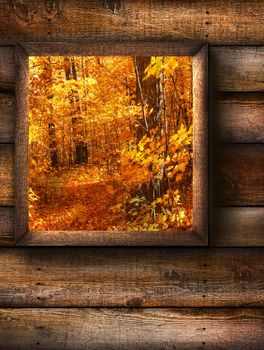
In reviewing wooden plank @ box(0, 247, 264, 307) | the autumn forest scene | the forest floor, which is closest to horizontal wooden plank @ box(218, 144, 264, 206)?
wooden plank @ box(0, 247, 264, 307)

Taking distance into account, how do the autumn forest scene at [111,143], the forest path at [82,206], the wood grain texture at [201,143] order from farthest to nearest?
the forest path at [82,206] → the autumn forest scene at [111,143] → the wood grain texture at [201,143]

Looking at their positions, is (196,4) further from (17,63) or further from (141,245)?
(141,245)

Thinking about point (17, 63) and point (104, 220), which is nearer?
point (17, 63)

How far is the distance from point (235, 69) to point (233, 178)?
19.6 inches

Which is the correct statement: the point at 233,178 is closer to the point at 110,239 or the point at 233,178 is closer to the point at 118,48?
the point at 110,239

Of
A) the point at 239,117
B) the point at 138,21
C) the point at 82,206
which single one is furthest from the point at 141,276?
the point at 82,206

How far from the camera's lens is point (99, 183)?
720 centimetres

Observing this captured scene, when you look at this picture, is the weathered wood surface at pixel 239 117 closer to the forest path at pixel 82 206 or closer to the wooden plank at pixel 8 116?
the wooden plank at pixel 8 116

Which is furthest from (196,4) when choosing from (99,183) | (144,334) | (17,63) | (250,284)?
(99,183)

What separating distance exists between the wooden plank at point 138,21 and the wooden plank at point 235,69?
51mm

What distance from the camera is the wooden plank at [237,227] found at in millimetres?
2449

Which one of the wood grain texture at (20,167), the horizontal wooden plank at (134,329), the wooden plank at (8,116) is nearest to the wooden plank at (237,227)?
the horizontal wooden plank at (134,329)

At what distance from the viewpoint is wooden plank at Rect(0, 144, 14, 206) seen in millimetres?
2453

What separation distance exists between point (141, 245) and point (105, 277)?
0.23 m
